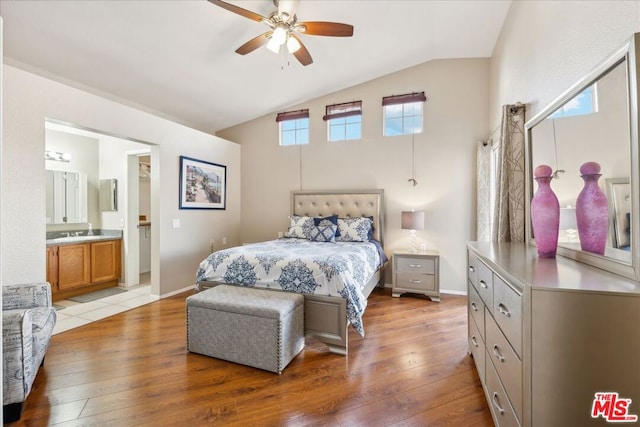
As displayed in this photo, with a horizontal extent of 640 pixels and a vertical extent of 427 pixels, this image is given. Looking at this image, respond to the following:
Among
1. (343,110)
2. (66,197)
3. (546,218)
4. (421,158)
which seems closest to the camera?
(546,218)

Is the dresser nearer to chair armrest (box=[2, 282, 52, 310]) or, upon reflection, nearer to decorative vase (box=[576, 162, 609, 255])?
decorative vase (box=[576, 162, 609, 255])

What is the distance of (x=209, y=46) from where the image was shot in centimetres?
318

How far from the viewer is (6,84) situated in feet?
7.76

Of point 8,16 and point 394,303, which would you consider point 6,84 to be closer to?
point 8,16

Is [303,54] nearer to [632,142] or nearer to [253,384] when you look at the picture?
[632,142]

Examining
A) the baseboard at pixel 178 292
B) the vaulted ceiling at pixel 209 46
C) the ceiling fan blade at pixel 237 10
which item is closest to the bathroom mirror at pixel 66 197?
the vaulted ceiling at pixel 209 46

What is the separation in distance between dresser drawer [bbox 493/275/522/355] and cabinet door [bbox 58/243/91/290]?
5.09 meters

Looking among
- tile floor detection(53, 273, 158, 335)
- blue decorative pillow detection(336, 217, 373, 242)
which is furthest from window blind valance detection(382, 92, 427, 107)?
tile floor detection(53, 273, 158, 335)

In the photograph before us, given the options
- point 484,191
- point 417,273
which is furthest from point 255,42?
point 417,273

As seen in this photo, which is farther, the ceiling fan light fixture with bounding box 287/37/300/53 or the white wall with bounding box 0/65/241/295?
the ceiling fan light fixture with bounding box 287/37/300/53

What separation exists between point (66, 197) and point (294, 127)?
12.5 feet

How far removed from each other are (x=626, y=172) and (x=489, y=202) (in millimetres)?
2570

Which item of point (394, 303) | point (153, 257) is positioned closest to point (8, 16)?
point (153, 257)

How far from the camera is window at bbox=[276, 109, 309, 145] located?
4.88 m
